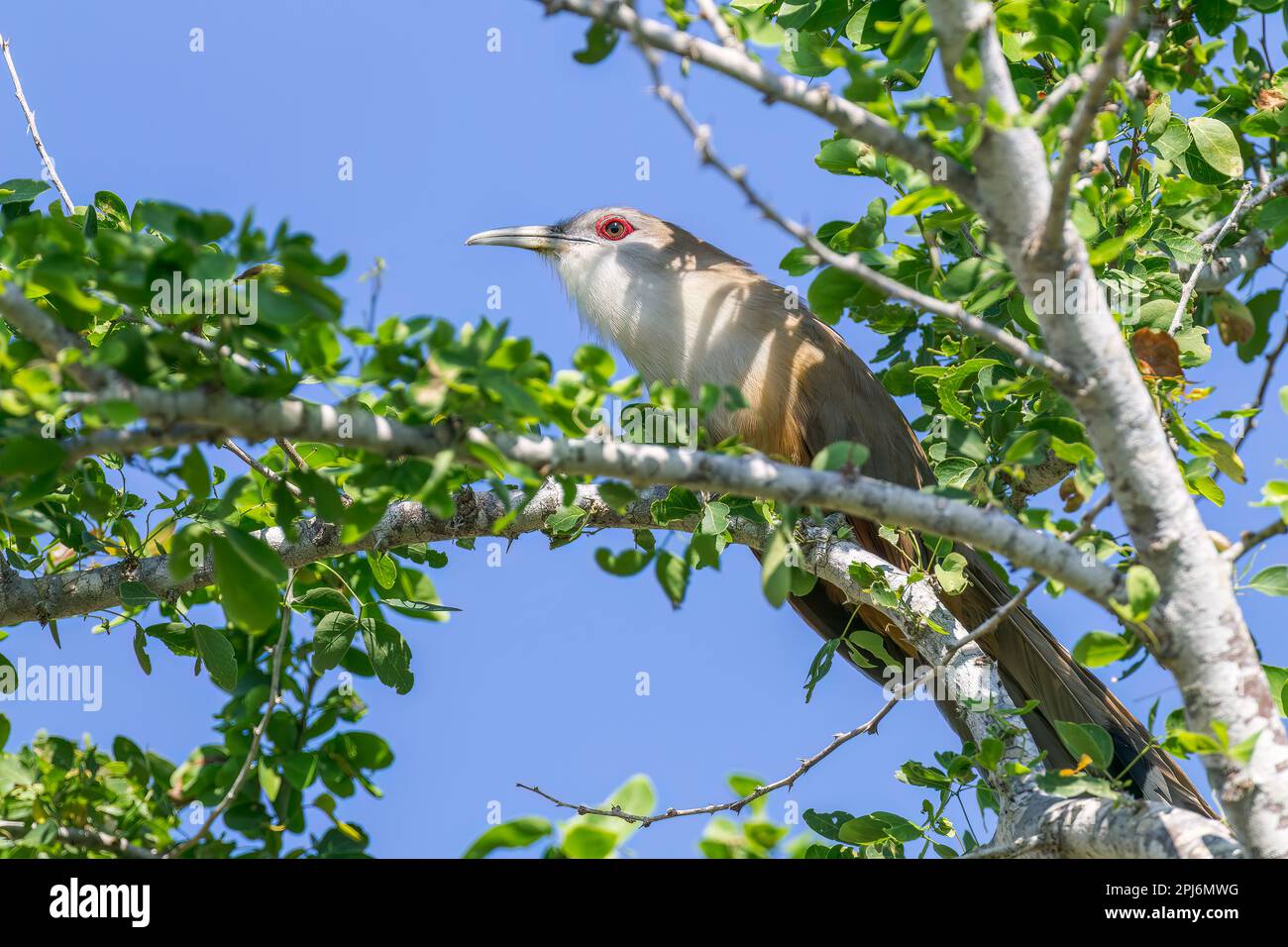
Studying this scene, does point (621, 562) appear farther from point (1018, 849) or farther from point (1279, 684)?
point (1279, 684)

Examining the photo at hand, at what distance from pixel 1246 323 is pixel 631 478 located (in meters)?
2.78

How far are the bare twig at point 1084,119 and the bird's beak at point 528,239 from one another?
3.86 metres

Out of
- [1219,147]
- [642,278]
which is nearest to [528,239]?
[642,278]

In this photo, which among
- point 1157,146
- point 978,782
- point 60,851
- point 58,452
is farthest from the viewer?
point 1157,146

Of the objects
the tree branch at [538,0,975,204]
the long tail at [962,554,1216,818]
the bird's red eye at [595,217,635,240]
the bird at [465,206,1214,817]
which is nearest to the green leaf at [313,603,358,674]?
the bird at [465,206,1214,817]

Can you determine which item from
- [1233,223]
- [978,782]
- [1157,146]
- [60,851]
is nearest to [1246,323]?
[1233,223]

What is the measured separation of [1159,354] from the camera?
10.4 ft

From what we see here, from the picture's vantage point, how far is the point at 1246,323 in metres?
4.16

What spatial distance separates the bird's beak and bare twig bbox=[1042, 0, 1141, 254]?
386 cm

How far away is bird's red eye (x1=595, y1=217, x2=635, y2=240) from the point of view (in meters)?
5.98

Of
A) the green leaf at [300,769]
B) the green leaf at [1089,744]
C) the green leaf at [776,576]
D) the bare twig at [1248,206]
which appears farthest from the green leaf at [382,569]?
the bare twig at [1248,206]

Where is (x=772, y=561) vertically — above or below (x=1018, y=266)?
below

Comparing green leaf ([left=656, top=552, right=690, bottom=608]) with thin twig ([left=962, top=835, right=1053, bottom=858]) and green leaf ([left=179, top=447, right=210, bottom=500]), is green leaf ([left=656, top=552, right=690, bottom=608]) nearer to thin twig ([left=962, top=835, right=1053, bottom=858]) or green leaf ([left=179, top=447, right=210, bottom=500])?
green leaf ([left=179, top=447, right=210, bottom=500])

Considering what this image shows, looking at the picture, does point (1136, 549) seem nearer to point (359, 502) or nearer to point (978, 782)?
point (978, 782)
